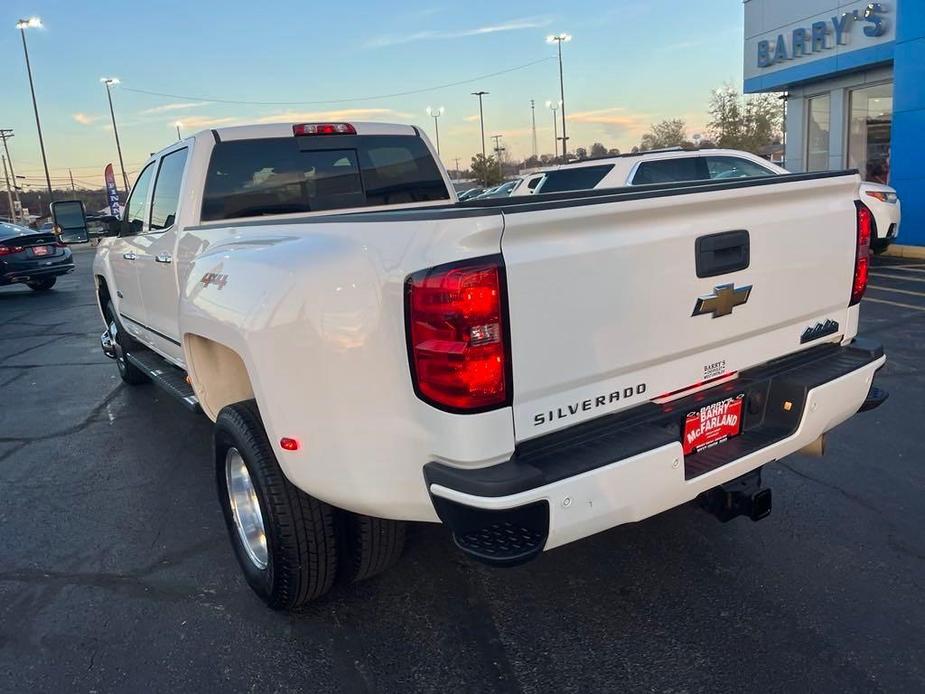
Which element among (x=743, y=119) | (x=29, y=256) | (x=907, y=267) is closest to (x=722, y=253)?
(x=907, y=267)

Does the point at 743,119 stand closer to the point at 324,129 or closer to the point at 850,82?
the point at 850,82

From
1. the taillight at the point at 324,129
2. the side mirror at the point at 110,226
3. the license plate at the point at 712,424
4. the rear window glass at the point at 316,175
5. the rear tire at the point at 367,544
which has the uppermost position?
the taillight at the point at 324,129

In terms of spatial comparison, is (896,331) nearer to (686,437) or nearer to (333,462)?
(686,437)

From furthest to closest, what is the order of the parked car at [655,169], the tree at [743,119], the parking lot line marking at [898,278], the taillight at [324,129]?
1. the tree at [743,119]
2. the parking lot line marking at [898,278]
3. the parked car at [655,169]
4. the taillight at [324,129]

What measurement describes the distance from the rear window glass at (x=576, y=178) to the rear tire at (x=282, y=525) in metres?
7.04

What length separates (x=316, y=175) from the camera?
481cm

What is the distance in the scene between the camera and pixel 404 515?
2514mm

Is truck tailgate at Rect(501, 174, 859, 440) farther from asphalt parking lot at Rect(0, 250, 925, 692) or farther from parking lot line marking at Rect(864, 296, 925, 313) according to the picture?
parking lot line marking at Rect(864, 296, 925, 313)

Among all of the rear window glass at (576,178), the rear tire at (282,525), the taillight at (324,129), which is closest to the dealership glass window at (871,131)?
the rear window glass at (576,178)

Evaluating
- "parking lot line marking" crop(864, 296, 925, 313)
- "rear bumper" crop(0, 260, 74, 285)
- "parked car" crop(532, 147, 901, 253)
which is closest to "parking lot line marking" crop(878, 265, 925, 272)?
"parking lot line marking" crop(864, 296, 925, 313)

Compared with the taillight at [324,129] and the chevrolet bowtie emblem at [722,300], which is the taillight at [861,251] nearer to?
the chevrolet bowtie emblem at [722,300]

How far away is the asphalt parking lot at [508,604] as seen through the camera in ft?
8.82

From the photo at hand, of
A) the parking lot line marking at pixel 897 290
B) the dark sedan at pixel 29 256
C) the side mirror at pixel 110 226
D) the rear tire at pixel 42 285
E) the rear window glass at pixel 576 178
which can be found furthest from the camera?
the rear tire at pixel 42 285

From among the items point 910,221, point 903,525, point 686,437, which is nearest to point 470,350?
point 686,437
